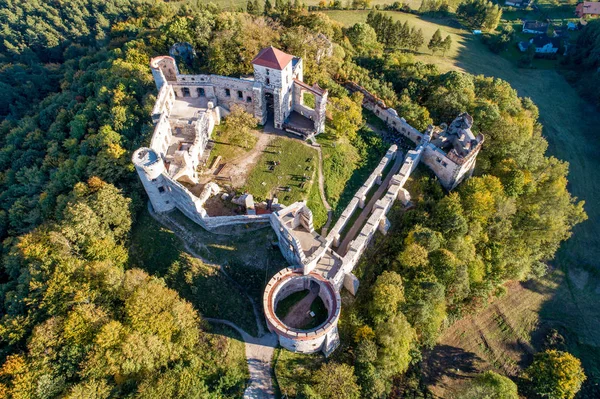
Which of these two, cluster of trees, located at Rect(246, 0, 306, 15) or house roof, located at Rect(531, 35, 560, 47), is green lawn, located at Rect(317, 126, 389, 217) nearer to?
cluster of trees, located at Rect(246, 0, 306, 15)

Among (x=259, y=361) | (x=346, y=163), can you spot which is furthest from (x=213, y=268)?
(x=346, y=163)

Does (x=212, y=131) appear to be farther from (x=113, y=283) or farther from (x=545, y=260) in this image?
(x=545, y=260)

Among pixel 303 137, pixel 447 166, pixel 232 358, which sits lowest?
pixel 232 358

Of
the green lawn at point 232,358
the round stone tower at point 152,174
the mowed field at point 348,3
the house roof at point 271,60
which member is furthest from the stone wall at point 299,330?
the mowed field at point 348,3

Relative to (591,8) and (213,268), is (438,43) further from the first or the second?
(213,268)

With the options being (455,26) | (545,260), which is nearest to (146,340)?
(545,260)

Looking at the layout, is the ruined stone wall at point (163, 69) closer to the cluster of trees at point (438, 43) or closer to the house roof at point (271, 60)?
the house roof at point (271, 60)

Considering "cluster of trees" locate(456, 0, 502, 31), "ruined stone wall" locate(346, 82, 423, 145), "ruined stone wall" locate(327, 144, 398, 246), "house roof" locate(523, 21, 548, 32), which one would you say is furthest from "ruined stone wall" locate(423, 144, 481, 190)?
"house roof" locate(523, 21, 548, 32)
